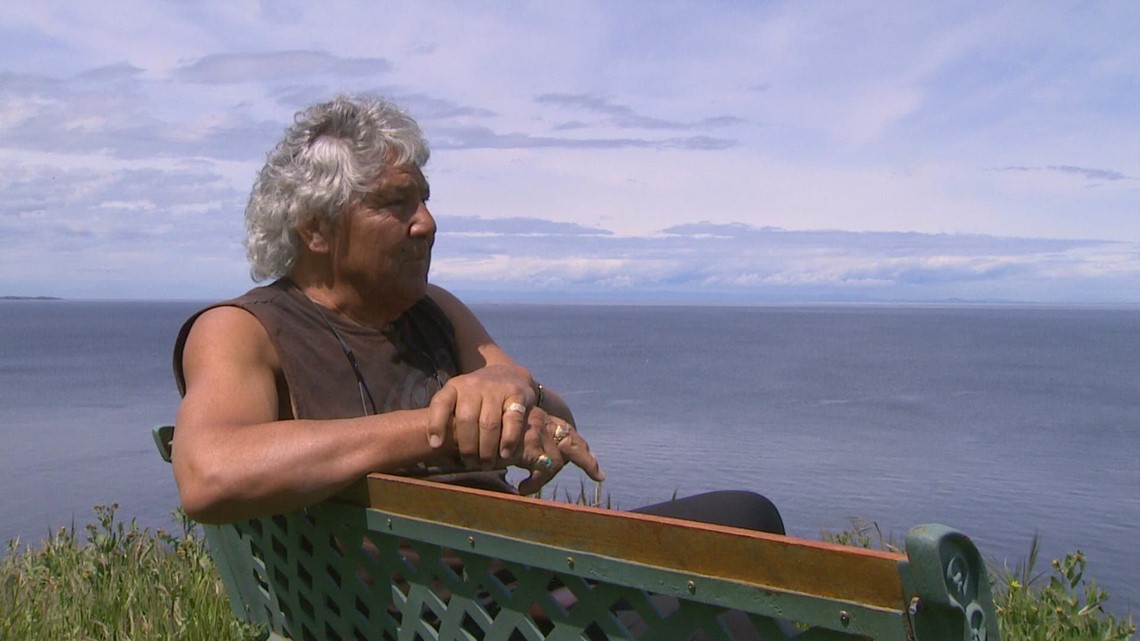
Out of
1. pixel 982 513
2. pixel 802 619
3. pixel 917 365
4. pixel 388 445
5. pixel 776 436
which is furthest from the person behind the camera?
pixel 917 365

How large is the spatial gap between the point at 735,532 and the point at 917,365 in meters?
47.9

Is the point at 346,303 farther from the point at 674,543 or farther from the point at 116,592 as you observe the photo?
the point at 116,592

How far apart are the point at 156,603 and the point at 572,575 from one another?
279 cm

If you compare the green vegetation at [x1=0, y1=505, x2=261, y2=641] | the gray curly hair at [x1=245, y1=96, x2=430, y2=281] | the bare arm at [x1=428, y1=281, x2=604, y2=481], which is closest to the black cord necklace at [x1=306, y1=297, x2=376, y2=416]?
the gray curly hair at [x1=245, y1=96, x2=430, y2=281]

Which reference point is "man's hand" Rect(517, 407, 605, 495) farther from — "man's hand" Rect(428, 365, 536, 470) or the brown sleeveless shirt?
the brown sleeveless shirt

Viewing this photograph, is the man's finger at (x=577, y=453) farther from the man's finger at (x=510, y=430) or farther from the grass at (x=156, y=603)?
the grass at (x=156, y=603)

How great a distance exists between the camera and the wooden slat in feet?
4.80

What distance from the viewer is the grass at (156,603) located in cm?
393

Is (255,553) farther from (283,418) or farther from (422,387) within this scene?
(422,387)

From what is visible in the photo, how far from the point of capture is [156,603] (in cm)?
412

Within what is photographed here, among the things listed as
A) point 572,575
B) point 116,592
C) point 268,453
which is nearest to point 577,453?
point 268,453

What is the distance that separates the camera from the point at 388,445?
231 cm

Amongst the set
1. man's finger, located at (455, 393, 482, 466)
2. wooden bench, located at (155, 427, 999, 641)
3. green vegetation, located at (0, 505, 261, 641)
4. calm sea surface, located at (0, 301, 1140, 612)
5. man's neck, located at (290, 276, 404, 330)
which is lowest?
calm sea surface, located at (0, 301, 1140, 612)

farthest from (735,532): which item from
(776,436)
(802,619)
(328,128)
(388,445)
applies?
(776,436)
